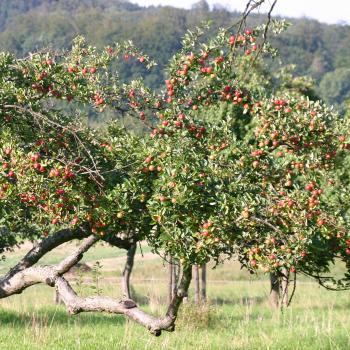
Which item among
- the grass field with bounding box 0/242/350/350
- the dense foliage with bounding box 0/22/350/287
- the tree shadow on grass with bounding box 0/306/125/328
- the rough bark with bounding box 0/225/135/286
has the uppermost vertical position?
the dense foliage with bounding box 0/22/350/287

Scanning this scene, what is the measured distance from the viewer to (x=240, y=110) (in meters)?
25.0

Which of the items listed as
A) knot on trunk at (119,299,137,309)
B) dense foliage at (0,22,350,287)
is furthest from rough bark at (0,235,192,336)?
dense foliage at (0,22,350,287)

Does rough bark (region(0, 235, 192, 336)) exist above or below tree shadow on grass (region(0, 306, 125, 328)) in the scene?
above

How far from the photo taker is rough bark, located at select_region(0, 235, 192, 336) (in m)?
8.23

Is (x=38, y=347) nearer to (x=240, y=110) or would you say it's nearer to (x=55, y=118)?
(x=55, y=118)

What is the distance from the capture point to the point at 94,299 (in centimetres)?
847

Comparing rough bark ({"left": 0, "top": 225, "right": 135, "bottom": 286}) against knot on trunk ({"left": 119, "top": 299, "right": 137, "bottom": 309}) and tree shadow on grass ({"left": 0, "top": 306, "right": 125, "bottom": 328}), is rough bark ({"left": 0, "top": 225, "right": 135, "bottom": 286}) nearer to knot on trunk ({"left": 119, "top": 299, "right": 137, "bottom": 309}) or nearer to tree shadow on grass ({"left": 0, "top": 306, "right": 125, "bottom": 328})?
knot on trunk ({"left": 119, "top": 299, "right": 137, "bottom": 309})

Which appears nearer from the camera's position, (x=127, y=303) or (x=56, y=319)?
(x=127, y=303)

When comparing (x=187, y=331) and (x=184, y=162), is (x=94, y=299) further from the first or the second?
(x=187, y=331)

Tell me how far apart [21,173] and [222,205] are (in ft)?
7.70

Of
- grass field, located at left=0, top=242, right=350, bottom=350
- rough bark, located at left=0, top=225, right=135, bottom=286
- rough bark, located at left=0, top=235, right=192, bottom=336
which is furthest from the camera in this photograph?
grass field, located at left=0, top=242, right=350, bottom=350

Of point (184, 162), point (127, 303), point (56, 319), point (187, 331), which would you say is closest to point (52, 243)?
point (127, 303)

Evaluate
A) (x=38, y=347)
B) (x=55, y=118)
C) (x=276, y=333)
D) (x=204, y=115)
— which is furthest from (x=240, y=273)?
(x=55, y=118)

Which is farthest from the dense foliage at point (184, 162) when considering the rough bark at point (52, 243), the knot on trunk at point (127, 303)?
the knot on trunk at point (127, 303)
